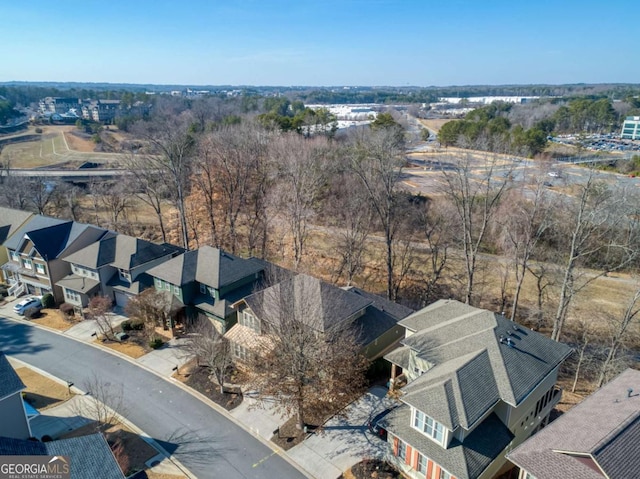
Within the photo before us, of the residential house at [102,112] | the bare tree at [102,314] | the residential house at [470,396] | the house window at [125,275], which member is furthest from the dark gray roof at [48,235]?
the residential house at [102,112]

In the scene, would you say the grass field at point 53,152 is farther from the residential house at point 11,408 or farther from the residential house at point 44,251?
the residential house at point 11,408

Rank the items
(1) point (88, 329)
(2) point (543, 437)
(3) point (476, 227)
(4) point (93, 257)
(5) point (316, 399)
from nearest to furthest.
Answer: (2) point (543, 437) < (5) point (316, 399) < (1) point (88, 329) < (4) point (93, 257) < (3) point (476, 227)

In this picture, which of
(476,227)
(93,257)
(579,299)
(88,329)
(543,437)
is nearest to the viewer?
(543,437)

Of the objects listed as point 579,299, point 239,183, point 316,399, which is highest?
point 239,183

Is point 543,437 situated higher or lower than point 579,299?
higher

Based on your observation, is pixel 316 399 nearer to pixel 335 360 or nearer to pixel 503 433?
pixel 335 360

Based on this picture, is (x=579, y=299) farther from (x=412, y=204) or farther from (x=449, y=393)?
(x=449, y=393)

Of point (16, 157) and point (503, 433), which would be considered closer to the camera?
point (503, 433)

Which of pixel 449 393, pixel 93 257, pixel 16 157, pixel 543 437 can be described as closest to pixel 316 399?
pixel 449 393
